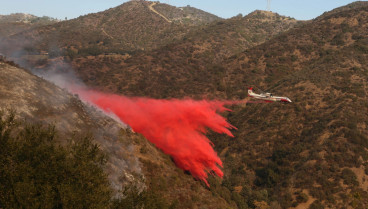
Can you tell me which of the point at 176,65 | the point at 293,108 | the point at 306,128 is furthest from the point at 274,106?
the point at 176,65

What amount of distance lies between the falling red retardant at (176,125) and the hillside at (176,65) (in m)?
46.0

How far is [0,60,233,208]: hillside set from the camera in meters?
24.6

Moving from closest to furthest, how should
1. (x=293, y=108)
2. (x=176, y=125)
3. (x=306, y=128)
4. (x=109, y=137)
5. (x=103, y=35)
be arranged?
1. (x=109, y=137)
2. (x=176, y=125)
3. (x=306, y=128)
4. (x=293, y=108)
5. (x=103, y=35)

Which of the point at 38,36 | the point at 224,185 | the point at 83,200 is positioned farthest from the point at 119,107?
the point at 38,36

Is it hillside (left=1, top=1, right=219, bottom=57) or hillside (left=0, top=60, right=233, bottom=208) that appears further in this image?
hillside (left=1, top=1, right=219, bottom=57)

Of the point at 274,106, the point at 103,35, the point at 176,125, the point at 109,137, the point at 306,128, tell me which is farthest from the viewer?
the point at 103,35

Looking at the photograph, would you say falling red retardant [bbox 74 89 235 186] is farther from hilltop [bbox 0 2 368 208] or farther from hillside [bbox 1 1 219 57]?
hillside [bbox 1 1 219 57]

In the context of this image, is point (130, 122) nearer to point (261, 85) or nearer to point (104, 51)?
point (261, 85)

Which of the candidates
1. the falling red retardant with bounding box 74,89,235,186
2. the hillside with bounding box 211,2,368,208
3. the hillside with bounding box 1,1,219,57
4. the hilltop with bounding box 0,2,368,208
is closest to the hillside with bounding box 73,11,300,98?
the hilltop with bounding box 0,2,368,208

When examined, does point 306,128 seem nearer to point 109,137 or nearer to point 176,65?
point 109,137

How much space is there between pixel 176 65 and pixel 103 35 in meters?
71.7

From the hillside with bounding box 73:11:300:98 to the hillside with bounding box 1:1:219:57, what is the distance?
A: 19.4 m

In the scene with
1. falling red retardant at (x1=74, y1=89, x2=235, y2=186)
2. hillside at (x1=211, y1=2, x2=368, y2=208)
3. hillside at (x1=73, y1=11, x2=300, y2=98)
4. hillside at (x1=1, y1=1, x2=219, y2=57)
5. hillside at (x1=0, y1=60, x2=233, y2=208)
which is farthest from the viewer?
hillside at (x1=1, y1=1, x2=219, y2=57)

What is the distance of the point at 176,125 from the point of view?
123ft
